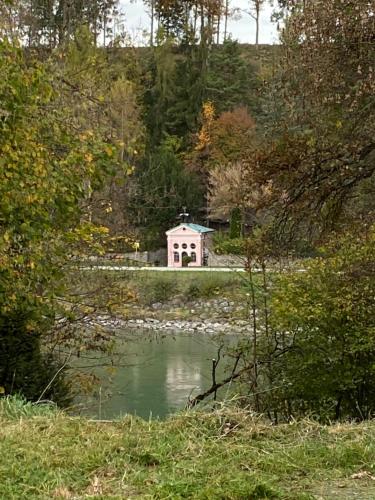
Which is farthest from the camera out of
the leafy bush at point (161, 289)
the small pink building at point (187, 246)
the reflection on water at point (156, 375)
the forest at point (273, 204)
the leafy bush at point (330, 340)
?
the small pink building at point (187, 246)

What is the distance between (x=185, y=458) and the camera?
149 inches

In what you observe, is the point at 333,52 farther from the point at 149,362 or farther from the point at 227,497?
the point at 149,362

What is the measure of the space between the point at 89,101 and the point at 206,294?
23.6m

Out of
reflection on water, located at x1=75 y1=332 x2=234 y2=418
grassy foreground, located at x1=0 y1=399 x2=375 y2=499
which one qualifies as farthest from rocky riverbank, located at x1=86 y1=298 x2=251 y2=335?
grassy foreground, located at x1=0 y1=399 x2=375 y2=499

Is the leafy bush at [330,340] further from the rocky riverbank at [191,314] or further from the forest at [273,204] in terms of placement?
the rocky riverbank at [191,314]

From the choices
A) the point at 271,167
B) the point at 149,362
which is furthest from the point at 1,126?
the point at 149,362

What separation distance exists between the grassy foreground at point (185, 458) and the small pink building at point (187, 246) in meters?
32.3

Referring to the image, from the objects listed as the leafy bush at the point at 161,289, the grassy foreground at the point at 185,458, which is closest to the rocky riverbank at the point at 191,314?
the leafy bush at the point at 161,289

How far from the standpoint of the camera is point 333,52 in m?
6.86

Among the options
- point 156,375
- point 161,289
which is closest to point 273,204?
point 156,375

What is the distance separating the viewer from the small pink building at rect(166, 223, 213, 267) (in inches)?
1453

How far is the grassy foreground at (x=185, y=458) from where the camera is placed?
3285mm

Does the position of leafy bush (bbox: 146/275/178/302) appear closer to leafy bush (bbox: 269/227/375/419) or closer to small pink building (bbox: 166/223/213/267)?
small pink building (bbox: 166/223/213/267)

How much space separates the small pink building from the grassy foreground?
3226 cm
